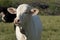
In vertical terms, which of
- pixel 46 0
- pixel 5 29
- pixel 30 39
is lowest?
pixel 46 0

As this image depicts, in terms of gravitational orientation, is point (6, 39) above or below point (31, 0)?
above

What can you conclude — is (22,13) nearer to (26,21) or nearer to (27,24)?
(26,21)

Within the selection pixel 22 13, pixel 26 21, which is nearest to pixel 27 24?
pixel 26 21

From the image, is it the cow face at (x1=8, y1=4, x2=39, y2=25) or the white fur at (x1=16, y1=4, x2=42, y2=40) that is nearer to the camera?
the cow face at (x1=8, y1=4, x2=39, y2=25)

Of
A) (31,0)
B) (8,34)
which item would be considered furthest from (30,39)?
(31,0)

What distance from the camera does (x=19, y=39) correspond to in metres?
5.93

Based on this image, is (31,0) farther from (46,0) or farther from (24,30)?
(24,30)

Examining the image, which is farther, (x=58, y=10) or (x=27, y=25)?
(x=58, y=10)

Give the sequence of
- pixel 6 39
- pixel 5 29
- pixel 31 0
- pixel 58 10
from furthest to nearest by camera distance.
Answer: pixel 31 0 → pixel 58 10 → pixel 5 29 → pixel 6 39

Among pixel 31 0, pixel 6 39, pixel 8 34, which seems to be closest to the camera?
pixel 6 39

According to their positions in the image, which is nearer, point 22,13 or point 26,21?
point 22,13

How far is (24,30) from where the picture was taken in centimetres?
570

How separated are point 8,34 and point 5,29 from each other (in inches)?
42.1

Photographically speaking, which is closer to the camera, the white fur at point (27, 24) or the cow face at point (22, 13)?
the cow face at point (22, 13)
